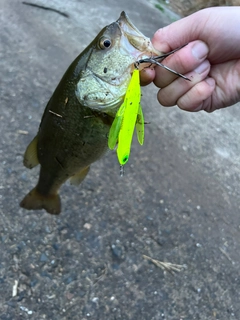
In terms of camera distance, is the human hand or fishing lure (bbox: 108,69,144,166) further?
the human hand

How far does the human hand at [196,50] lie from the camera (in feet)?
5.32

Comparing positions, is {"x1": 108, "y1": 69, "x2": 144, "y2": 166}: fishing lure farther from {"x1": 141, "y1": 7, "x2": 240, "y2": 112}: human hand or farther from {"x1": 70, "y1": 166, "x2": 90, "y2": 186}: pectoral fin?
{"x1": 70, "y1": 166, "x2": 90, "y2": 186}: pectoral fin

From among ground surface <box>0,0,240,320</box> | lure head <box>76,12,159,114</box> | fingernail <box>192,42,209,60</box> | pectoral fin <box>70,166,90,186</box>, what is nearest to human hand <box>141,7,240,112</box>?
fingernail <box>192,42,209,60</box>

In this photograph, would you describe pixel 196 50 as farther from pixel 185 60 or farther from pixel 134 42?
pixel 134 42

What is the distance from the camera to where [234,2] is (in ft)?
16.8

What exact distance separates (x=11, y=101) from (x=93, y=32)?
1666 millimetres

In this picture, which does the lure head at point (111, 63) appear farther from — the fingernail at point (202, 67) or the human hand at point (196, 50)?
the fingernail at point (202, 67)

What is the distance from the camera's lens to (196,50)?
1.61 m

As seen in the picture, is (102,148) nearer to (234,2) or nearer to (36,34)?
(36,34)

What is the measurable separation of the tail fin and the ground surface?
42 cm

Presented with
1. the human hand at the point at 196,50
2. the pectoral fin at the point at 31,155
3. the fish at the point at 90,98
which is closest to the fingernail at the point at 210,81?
the human hand at the point at 196,50

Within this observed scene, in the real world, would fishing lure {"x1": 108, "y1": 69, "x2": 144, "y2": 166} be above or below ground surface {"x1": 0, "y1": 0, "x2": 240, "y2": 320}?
above

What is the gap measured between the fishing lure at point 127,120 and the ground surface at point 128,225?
131 cm

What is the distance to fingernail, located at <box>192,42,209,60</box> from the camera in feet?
5.25
